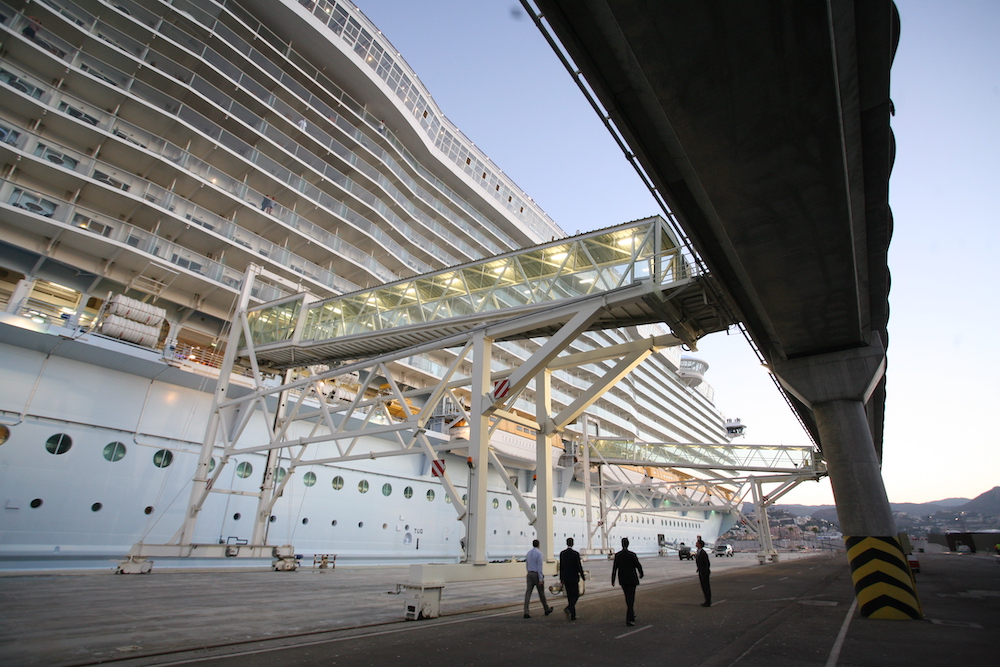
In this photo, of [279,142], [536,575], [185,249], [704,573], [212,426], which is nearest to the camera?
[536,575]

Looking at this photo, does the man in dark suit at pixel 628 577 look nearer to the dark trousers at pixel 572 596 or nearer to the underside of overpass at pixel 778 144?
the dark trousers at pixel 572 596

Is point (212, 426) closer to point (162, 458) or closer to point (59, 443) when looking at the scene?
point (162, 458)

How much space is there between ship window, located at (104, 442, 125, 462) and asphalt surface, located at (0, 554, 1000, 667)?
458cm

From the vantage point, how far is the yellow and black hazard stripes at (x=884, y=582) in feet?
27.6

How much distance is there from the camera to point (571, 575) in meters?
8.11

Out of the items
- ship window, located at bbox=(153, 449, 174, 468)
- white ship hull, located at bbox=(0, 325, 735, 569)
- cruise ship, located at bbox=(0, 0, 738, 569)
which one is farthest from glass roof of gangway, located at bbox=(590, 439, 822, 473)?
ship window, located at bbox=(153, 449, 174, 468)

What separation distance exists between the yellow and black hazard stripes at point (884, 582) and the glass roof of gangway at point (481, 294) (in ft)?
18.3

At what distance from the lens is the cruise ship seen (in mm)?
14328

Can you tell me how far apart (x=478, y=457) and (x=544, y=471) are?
2.56m

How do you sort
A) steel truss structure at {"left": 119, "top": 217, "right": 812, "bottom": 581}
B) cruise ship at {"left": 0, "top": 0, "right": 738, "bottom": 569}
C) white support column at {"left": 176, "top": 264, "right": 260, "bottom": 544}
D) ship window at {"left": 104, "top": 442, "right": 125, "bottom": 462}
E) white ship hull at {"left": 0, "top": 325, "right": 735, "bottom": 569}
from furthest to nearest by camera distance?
white support column at {"left": 176, "top": 264, "right": 260, "bottom": 544} < ship window at {"left": 104, "top": 442, "right": 125, "bottom": 462} < cruise ship at {"left": 0, "top": 0, "right": 738, "bottom": 569} < white ship hull at {"left": 0, "top": 325, "right": 735, "bottom": 569} < steel truss structure at {"left": 119, "top": 217, "right": 812, "bottom": 581}

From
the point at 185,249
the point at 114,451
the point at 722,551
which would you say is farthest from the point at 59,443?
the point at 722,551

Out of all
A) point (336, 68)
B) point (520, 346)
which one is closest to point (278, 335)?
point (336, 68)

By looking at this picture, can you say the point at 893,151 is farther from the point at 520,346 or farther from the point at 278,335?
the point at 520,346

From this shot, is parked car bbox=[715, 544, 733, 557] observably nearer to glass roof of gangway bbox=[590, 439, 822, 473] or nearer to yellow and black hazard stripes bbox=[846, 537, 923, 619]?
glass roof of gangway bbox=[590, 439, 822, 473]
